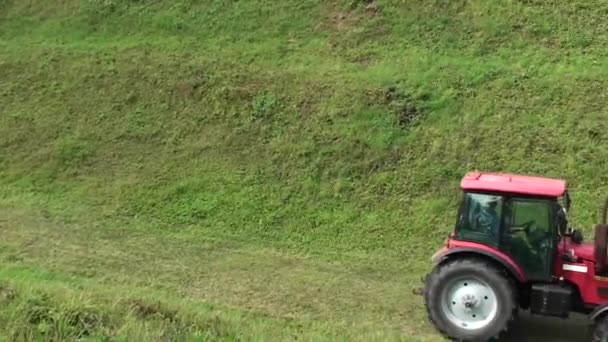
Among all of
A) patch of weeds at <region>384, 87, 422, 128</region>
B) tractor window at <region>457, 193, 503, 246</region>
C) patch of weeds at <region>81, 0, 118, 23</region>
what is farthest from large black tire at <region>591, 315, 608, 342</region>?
patch of weeds at <region>81, 0, 118, 23</region>

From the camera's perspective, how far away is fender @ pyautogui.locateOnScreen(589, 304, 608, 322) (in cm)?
684

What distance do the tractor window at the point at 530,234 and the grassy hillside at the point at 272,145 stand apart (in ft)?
4.11

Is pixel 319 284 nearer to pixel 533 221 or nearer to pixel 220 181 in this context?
pixel 533 221

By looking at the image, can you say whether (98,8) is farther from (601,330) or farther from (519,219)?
(601,330)

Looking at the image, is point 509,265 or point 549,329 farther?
point 549,329

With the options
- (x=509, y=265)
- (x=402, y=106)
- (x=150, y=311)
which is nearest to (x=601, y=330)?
(x=509, y=265)

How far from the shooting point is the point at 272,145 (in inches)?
500

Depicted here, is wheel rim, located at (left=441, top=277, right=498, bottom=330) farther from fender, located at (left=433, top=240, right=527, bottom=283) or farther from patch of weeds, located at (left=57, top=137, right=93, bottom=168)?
patch of weeds, located at (left=57, top=137, right=93, bottom=168)

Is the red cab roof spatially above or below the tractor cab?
above

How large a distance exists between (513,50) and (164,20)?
7445 millimetres

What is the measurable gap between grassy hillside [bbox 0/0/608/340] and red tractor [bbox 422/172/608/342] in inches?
24.1

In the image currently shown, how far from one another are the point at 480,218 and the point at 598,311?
1.35 m

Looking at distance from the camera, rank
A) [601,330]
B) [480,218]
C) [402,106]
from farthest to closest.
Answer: [402,106]
[480,218]
[601,330]

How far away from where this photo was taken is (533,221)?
23.7 feet
